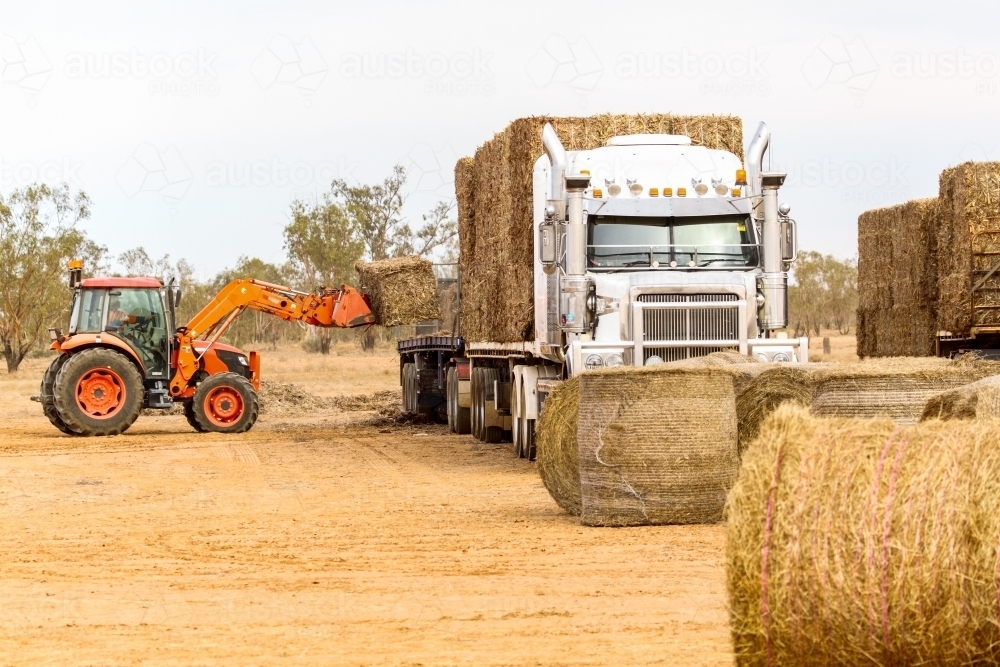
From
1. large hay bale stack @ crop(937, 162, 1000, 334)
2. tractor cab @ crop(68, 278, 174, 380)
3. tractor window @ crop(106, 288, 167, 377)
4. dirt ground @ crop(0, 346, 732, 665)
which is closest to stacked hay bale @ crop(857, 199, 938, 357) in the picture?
large hay bale stack @ crop(937, 162, 1000, 334)

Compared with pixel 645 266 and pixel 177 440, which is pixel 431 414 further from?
pixel 645 266

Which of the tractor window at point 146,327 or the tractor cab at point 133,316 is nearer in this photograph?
the tractor cab at point 133,316

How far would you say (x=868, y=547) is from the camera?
6.13 meters

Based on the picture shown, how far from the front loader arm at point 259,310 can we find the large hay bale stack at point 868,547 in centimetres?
2006

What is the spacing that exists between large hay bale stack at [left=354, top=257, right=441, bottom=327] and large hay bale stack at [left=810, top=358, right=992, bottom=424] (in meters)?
17.3

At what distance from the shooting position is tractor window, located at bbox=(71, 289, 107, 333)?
25.2m

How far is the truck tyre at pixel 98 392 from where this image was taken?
80.8 feet

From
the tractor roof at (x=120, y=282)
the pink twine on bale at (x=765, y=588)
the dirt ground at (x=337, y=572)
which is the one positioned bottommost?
the dirt ground at (x=337, y=572)

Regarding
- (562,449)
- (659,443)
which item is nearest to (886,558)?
(659,443)

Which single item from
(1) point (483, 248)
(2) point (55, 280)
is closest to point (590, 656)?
(1) point (483, 248)

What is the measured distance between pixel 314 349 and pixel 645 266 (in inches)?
2125

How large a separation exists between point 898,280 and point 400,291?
353 inches

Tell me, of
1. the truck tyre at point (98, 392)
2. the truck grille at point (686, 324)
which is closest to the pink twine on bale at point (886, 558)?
the truck grille at point (686, 324)

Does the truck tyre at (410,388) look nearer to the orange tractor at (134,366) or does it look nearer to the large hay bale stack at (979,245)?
the orange tractor at (134,366)
